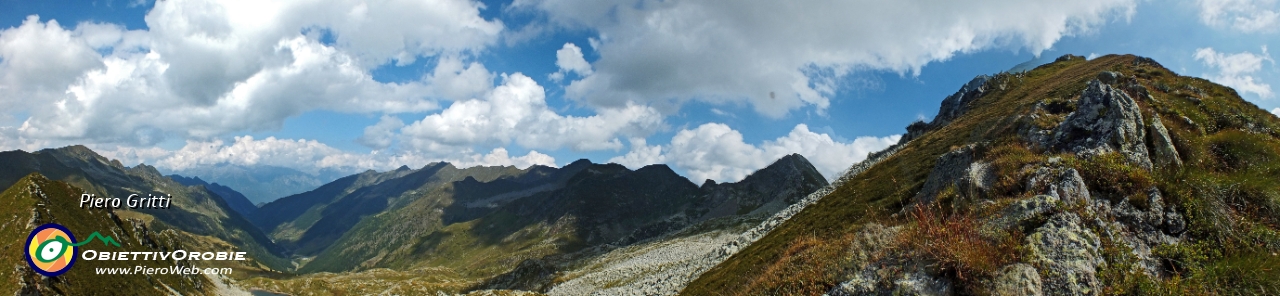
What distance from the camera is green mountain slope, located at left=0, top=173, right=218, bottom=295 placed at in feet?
218

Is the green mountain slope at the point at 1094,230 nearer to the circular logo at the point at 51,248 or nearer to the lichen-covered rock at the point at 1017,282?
the lichen-covered rock at the point at 1017,282

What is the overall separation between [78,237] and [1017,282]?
138m

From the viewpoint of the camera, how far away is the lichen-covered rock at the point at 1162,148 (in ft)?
55.5

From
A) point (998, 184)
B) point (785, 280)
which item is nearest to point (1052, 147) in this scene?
point (998, 184)

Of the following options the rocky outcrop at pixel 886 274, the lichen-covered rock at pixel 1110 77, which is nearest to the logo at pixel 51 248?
the rocky outcrop at pixel 886 274

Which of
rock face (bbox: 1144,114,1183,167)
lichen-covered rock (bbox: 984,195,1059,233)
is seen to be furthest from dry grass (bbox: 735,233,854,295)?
rock face (bbox: 1144,114,1183,167)

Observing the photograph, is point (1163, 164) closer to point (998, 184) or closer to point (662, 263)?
point (998, 184)

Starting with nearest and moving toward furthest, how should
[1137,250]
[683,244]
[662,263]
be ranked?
[1137,250] < [662,263] < [683,244]

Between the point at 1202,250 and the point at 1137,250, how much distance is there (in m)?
1.04

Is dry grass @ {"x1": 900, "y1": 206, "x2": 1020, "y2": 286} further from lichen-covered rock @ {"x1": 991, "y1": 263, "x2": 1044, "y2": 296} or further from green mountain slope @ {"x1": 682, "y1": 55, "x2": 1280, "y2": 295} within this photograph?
lichen-covered rock @ {"x1": 991, "y1": 263, "x2": 1044, "y2": 296}

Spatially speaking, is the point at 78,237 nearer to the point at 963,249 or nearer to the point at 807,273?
the point at 807,273

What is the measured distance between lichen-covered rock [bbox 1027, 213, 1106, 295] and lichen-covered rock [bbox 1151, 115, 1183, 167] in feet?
31.9

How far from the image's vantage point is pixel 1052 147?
72.9 feet

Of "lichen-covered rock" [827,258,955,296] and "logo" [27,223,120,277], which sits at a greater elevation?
"logo" [27,223,120,277]
